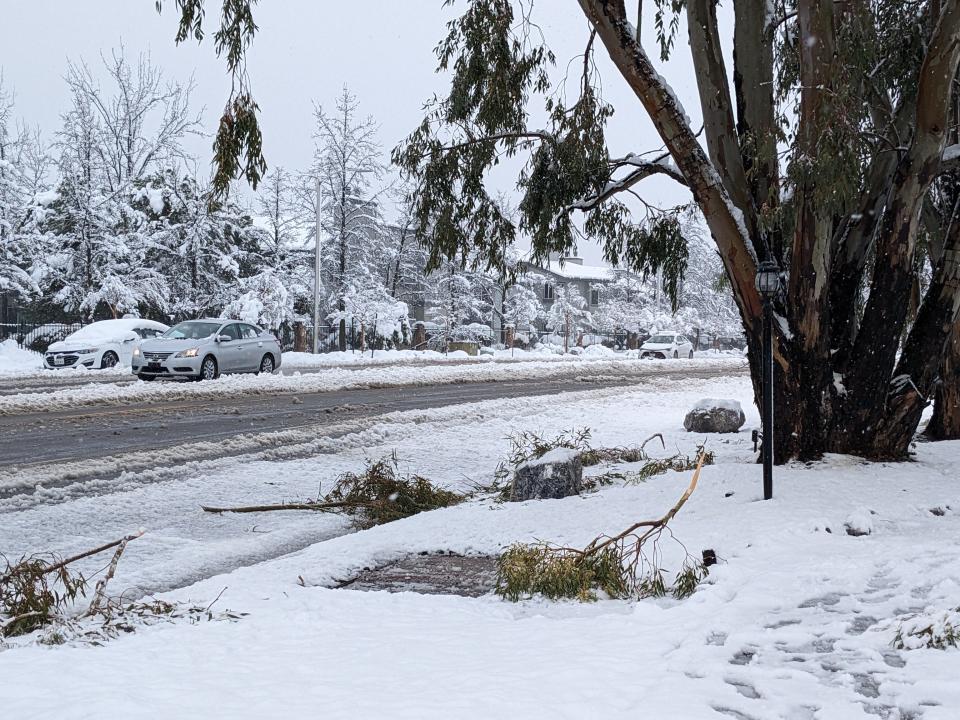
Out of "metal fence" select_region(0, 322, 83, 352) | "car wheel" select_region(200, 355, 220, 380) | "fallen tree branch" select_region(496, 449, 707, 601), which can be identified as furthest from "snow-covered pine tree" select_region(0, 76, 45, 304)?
"fallen tree branch" select_region(496, 449, 707, 601)

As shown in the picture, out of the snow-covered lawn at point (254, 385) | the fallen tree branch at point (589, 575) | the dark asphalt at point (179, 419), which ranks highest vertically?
the snow-covered lawn at point (254, 385)

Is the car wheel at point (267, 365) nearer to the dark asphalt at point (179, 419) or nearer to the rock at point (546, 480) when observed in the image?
the dark asphalt at point (179, 419)

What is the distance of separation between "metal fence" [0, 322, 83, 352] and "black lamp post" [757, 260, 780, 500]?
31681 millimetres

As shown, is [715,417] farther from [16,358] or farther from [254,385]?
[16,358]

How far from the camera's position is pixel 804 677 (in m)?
3.27

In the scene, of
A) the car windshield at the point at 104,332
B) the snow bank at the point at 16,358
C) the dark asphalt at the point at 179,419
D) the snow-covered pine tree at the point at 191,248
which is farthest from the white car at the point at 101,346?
the snow-covered pine tree at the point at 191,248

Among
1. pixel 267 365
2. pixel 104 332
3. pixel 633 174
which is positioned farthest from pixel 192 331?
pixel 633 174

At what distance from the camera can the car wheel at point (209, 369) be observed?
19.7 meters

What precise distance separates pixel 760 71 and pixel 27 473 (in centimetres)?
773

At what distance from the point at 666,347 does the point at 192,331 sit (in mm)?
29287

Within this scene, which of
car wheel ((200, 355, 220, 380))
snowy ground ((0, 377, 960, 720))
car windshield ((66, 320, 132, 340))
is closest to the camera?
snowy ground ((0, 377, 960, 720))

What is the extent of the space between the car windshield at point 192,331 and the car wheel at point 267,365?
1.80m

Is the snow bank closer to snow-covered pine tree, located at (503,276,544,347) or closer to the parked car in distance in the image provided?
the parked car in distance

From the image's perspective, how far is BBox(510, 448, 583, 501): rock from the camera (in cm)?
721
